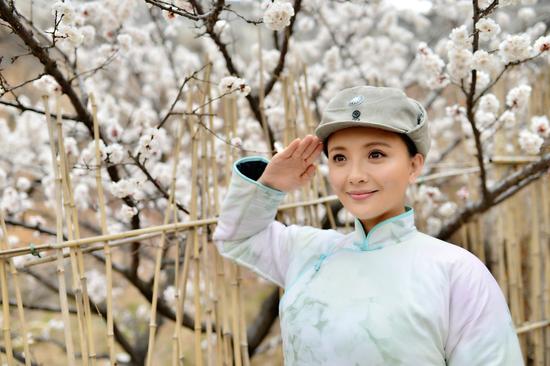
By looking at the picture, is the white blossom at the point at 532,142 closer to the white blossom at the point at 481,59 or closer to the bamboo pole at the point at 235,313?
the white blossom at the point at 481,59

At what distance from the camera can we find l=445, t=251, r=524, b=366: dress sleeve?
1.20 meters

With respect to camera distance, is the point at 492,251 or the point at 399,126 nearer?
the point at 399,126

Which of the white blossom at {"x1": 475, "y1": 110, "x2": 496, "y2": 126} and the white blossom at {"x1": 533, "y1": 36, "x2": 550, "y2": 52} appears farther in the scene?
the white blossom at {"x1": 475, "y1": 110, "x2": 496, "y2": 126}

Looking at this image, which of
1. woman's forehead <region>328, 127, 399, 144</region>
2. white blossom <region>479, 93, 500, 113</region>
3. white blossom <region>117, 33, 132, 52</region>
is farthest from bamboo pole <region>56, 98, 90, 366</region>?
white blossom <region>479, 93, 500, 113</region>

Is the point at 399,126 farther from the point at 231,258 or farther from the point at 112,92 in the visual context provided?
the point at 112,92

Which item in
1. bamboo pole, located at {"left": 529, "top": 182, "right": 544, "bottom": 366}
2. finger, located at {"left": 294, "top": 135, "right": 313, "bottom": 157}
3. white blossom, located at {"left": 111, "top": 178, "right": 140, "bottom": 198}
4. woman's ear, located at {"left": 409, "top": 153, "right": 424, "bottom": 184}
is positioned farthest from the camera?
bamboo pole, located at {"left": 529, "top": 182, "right": 544, "bottom": 366}

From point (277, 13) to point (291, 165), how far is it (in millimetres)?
497

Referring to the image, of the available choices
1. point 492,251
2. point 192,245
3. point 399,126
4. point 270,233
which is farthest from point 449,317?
point 492,251

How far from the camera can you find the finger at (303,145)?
1.56 metres

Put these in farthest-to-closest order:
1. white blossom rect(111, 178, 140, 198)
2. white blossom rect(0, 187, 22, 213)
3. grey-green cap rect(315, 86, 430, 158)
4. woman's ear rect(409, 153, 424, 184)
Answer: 1. white blossom rect(0, 187, 22, 213)
2. white blossom rect(111, 178, 140, 198)
3. woman's ear rect(409, 153, 424, 184)
4. grey-green cap rect(315, 86, 430, 158)

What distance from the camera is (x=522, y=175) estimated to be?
2.12 m

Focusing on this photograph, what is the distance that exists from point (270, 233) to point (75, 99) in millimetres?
990

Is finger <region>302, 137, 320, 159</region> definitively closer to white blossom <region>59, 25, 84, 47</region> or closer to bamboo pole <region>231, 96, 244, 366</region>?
bamboo pole <region>231, 96, 244, 366</region>

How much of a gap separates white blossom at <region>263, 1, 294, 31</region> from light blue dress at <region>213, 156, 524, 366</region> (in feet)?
2.34
